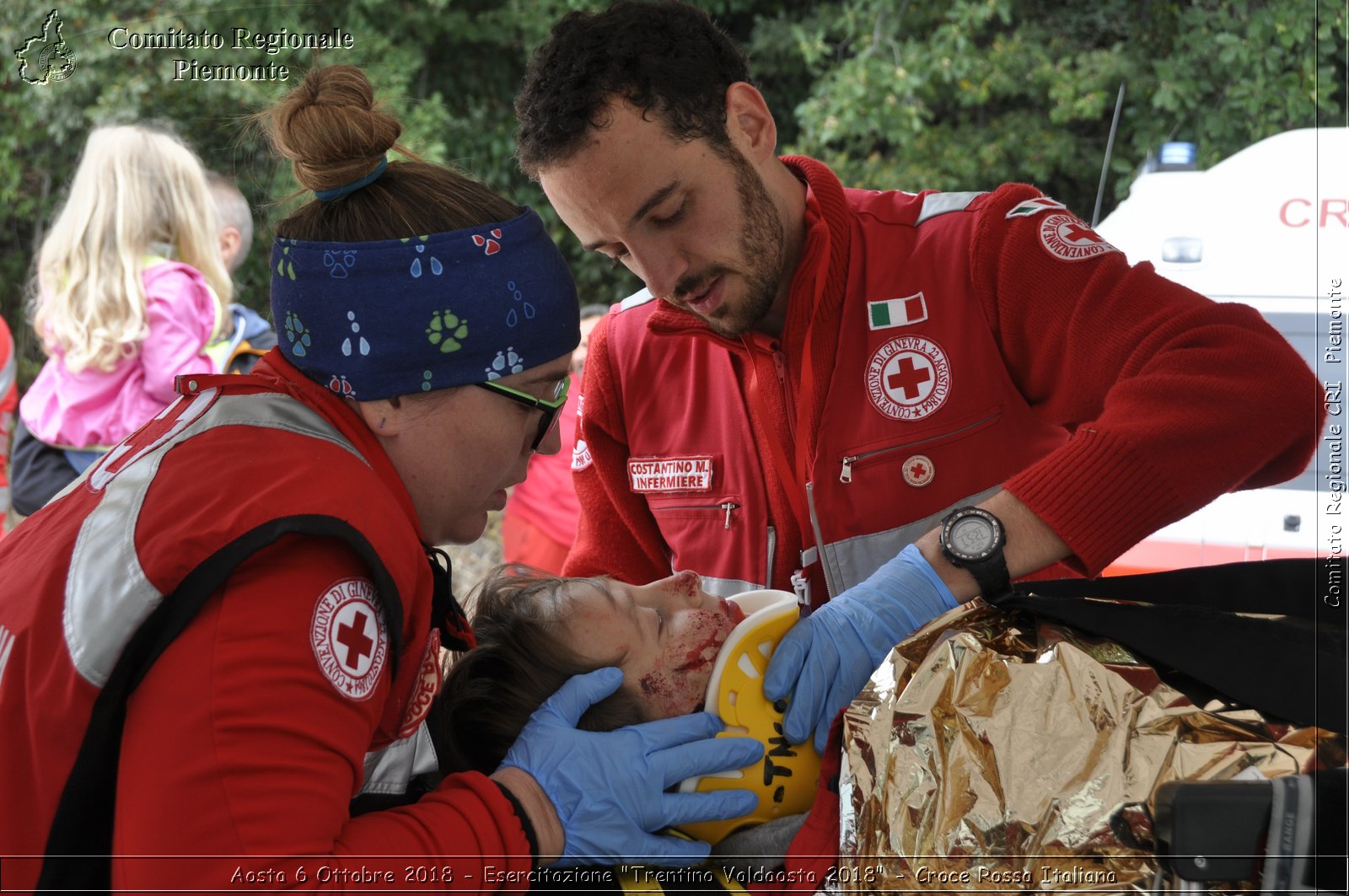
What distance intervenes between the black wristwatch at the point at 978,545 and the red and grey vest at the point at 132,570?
86cm

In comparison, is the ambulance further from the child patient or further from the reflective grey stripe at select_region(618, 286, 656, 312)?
the child patient

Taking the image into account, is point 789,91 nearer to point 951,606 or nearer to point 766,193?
point 766,193

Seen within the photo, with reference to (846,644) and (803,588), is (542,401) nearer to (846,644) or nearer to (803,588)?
(846,644)

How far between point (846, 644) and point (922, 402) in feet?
1.93

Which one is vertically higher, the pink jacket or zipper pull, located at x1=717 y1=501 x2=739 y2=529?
the pink jacket

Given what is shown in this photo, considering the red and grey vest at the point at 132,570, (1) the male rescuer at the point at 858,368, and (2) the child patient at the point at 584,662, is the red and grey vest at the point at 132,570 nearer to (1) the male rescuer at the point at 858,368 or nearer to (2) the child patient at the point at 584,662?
(2) the child patient at the point at 584,662

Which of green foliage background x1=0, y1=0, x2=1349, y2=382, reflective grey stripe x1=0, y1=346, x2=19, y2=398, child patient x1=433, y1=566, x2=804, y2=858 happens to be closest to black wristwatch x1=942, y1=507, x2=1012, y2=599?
child patient x1=433, y1=566, x2=804, y2=858

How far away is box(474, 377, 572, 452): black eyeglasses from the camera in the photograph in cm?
169

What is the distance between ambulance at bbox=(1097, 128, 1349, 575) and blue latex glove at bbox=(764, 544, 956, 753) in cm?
220

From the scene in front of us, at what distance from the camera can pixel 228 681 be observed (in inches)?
51.2

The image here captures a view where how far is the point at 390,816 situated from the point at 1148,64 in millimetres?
7078

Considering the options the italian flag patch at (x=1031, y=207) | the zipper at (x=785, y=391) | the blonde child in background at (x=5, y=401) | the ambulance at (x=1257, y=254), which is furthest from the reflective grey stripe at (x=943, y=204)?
the blonde child in background at (x=5, y=401)

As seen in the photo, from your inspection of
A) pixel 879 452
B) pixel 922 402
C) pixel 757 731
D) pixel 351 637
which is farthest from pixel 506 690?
pixel 922 402

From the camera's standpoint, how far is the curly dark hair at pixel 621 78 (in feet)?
6.98
